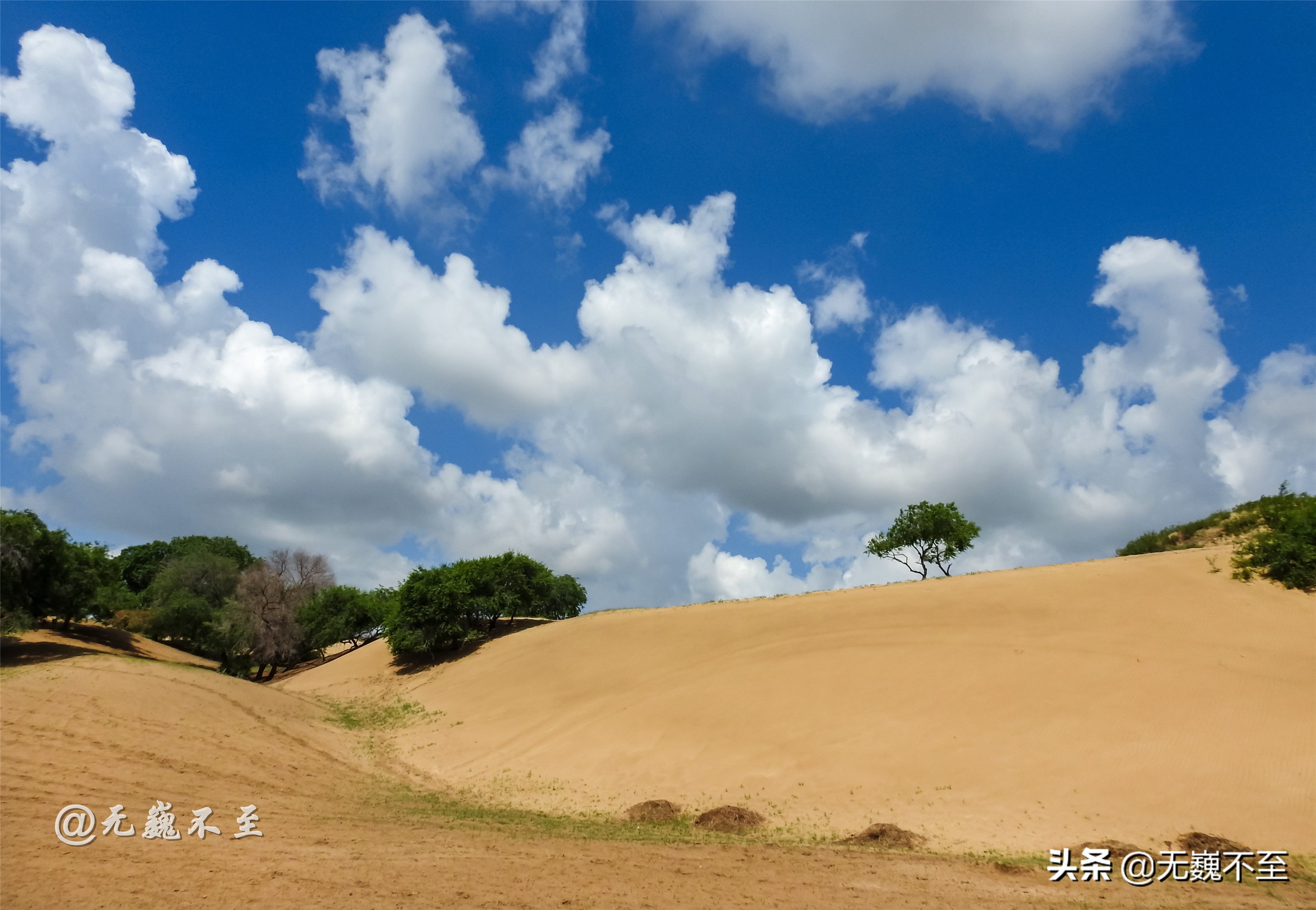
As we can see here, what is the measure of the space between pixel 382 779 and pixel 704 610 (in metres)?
18.0

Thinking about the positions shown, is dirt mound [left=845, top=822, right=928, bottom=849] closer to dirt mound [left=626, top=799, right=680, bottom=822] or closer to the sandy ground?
the sandy ground

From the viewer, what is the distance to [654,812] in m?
16.8

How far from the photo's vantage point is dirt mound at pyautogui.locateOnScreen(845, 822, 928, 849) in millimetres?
13781

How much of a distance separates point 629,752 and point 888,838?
9.60m

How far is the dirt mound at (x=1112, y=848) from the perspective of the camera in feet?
41.3

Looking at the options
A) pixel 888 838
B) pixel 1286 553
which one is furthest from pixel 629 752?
pixel 1286 553

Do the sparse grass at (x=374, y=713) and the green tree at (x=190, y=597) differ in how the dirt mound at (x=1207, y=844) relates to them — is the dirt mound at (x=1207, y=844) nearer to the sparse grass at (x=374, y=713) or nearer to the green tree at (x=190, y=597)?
the sparse grass at (x=374, y=713)

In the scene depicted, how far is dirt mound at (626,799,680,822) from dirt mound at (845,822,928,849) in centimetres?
440

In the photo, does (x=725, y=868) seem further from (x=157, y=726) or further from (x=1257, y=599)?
(x=1257, y=599)

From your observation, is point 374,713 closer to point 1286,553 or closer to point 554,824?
point 554,824

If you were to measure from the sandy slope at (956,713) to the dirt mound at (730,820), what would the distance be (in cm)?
78

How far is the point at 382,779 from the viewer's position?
20250 millimetres

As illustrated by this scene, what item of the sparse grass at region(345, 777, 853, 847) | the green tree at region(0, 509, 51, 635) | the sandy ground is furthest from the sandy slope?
the green tree at region(0, 509, 51, 635)

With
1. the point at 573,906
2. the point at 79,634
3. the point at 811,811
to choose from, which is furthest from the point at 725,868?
the point at 79,634
